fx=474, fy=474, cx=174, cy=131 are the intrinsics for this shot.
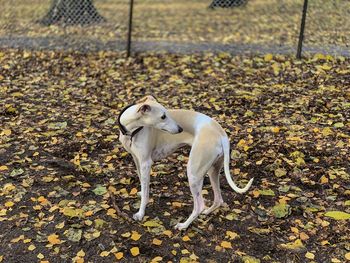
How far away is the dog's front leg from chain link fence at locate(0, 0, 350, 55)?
5.69 m

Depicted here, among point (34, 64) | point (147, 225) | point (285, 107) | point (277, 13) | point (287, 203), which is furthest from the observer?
point (277, 13)

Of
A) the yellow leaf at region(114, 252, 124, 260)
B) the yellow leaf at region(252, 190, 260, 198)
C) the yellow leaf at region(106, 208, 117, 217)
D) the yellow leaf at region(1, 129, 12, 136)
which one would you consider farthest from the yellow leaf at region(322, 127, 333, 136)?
the yellow leaf at region(1, 129, 12, 136)

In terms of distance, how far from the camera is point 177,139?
12.9 feet

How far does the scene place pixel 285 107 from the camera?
674 centimetres

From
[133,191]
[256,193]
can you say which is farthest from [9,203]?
[256,193]

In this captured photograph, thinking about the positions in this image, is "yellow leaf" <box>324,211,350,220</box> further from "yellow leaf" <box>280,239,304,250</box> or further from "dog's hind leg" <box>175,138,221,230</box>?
"dog's hind leg" <box>175,138,221,230</box>

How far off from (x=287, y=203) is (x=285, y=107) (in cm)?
253

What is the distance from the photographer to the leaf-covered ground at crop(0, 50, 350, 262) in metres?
3.91

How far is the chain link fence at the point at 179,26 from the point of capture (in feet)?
31.6

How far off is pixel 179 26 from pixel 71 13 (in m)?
2.62

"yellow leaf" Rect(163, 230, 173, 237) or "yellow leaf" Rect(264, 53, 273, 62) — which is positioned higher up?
"yellow leaf" Rect(163, 230, 173, 237)

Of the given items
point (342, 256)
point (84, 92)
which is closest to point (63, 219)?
point (342, 256)

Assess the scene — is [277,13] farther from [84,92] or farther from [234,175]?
[234,175]

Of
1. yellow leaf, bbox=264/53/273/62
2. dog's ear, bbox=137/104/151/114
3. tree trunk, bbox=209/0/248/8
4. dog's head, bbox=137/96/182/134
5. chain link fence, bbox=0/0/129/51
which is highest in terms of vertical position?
dog's ear, bbox=137/104/151/114
